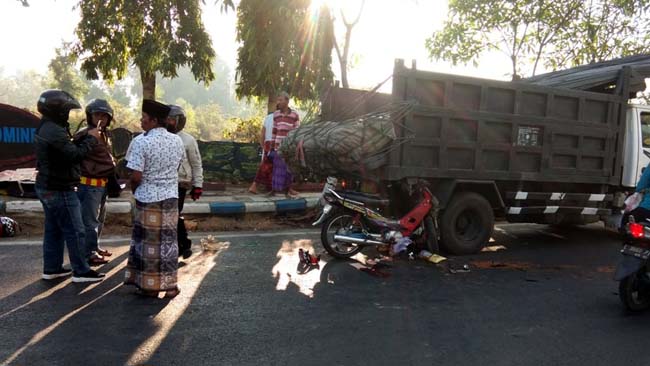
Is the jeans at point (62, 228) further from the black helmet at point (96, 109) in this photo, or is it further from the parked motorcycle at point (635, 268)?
the parked motorcycle at point (635, 268)

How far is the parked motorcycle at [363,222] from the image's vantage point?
5602 millimetres

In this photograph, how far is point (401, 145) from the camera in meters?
5.62

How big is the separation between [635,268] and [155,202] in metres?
3.99

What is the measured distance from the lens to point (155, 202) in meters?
4.09

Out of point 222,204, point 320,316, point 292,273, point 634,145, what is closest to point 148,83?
point 222,204

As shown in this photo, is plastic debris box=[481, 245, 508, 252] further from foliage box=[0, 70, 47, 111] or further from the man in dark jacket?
foliage box=[0, 70, 47, 111]

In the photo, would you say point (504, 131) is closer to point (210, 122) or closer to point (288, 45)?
point (288, 45)

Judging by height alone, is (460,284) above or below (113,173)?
below

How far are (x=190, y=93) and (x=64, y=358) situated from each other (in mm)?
96113

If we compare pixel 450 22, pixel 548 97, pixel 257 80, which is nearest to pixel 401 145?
pixel 548 97

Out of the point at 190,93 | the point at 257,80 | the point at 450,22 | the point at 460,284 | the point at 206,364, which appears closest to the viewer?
the point at 206,364

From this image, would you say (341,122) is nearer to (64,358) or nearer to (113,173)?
(113,173)

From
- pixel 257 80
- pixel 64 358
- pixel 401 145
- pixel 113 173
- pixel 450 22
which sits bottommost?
pixel 64 358

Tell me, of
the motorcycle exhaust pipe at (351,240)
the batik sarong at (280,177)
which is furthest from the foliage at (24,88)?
the motorcycle exhaust pipe at (351,240)
